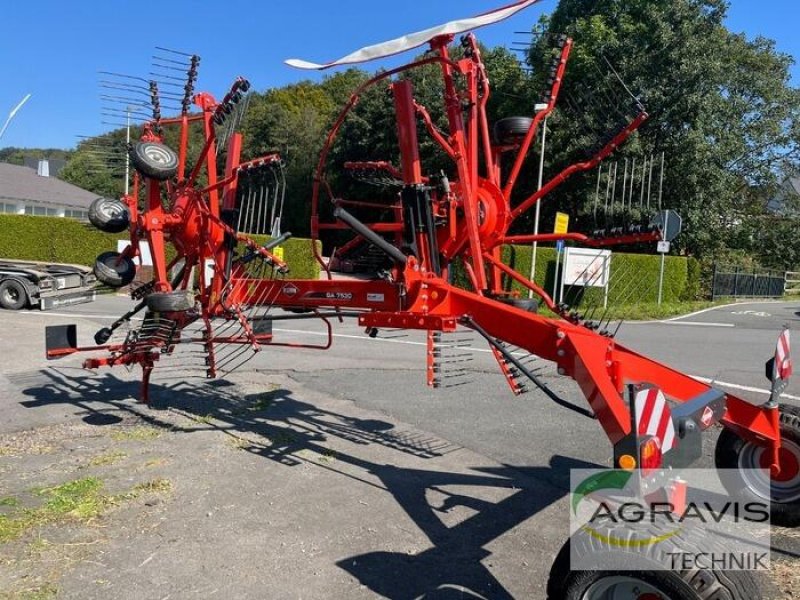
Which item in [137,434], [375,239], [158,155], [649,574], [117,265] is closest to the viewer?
[649,574]

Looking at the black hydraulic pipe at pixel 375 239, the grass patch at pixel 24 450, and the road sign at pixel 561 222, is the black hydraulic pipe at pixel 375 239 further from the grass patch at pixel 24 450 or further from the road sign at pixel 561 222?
the road sign at pixel 561 222

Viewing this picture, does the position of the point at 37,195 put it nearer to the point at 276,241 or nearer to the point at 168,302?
the point at 276,241

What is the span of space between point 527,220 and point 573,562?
71.7ft

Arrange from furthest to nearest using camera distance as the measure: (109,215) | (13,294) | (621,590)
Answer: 1. (13,294)
2. (109,215)
3. (621,590)

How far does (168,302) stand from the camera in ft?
19.0

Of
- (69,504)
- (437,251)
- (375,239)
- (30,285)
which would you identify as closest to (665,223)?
(437,251)

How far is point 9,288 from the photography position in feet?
56.6

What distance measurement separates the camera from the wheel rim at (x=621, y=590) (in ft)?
9.00

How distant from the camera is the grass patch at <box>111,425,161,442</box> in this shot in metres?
6.20

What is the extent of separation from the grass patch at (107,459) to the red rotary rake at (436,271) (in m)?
0.96

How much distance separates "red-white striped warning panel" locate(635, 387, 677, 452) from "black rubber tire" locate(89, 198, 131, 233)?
16.0ft

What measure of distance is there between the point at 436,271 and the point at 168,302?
2.46 meters

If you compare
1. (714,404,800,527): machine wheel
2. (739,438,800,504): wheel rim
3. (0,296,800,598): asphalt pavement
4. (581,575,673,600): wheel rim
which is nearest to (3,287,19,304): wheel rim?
(0,296,800,598): asphalt pavement

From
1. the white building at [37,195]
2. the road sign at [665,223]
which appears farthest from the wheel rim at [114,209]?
the white building at [37,195]
